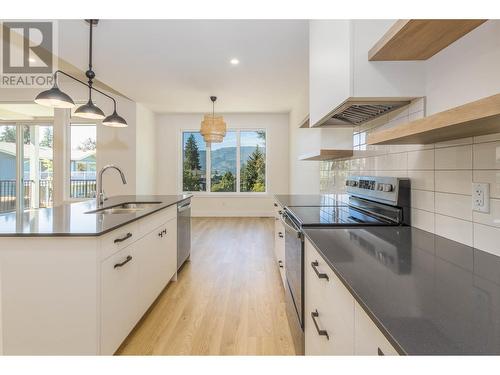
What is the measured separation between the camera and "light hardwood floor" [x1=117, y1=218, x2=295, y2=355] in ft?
5.76

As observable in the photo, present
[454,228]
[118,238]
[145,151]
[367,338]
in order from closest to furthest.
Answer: [367,338]
[454,228]
[118,238]
[145,151]

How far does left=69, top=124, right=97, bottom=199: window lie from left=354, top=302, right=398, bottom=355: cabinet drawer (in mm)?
6468

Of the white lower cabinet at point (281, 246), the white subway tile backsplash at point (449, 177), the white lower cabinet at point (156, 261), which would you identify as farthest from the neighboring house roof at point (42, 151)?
the white subway tile backsplash at point (449, 177)

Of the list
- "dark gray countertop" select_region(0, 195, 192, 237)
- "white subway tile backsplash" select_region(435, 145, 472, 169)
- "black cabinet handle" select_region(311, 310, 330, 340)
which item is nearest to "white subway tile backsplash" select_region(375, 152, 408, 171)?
"white subway tile backsplash" select_region(435, 145, 472, 169)

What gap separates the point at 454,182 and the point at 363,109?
704 millimetres

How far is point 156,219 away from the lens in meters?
2.29


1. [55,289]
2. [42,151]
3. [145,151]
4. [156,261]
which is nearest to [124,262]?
[55,289]

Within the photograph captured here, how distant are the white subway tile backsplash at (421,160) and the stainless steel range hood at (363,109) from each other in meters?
0.29

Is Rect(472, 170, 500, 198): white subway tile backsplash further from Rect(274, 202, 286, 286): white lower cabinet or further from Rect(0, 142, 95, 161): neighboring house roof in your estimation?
Rect(0, 142, 95, 161): neighboring house roof

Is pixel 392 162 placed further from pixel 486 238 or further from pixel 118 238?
pixel 118 238

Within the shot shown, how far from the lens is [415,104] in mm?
1441

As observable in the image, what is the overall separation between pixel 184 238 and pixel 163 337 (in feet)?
4.68
